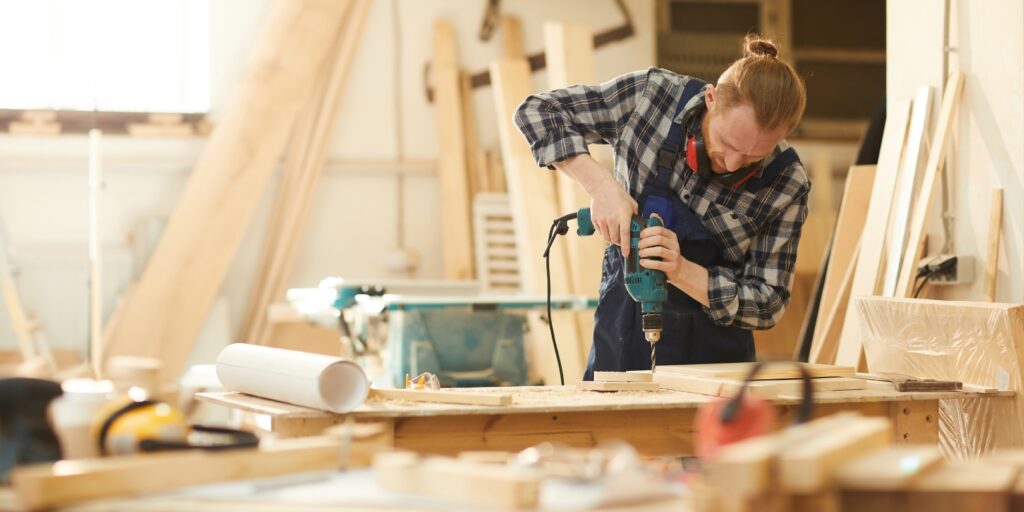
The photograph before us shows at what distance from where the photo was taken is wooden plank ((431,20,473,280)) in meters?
6.34

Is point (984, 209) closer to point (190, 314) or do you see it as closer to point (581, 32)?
point (581, 32)

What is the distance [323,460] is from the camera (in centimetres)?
160

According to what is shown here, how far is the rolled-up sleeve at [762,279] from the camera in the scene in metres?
2.76

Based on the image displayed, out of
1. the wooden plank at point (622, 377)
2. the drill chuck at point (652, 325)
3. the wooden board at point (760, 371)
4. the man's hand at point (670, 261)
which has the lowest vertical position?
the wooden plank at point (622, 377)

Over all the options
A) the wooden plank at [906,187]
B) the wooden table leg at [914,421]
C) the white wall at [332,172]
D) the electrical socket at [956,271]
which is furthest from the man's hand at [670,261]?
the white wall at [332,172]

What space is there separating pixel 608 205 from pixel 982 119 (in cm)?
167

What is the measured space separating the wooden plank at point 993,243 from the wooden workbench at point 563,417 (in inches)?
50.3

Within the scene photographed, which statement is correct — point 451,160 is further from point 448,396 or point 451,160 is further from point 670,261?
point 448,396

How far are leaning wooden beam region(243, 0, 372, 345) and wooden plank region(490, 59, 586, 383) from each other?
89 centimetres

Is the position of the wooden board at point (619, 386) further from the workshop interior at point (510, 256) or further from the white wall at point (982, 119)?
the white wall at point (982, 119)

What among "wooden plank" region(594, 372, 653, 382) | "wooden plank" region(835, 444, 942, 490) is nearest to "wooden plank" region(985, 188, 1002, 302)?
"wooden plank" region(594, 372, 653, 382)

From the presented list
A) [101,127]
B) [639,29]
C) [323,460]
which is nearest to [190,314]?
[101,127]

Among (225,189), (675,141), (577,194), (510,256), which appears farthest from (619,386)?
(225,189)

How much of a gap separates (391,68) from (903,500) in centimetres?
555
